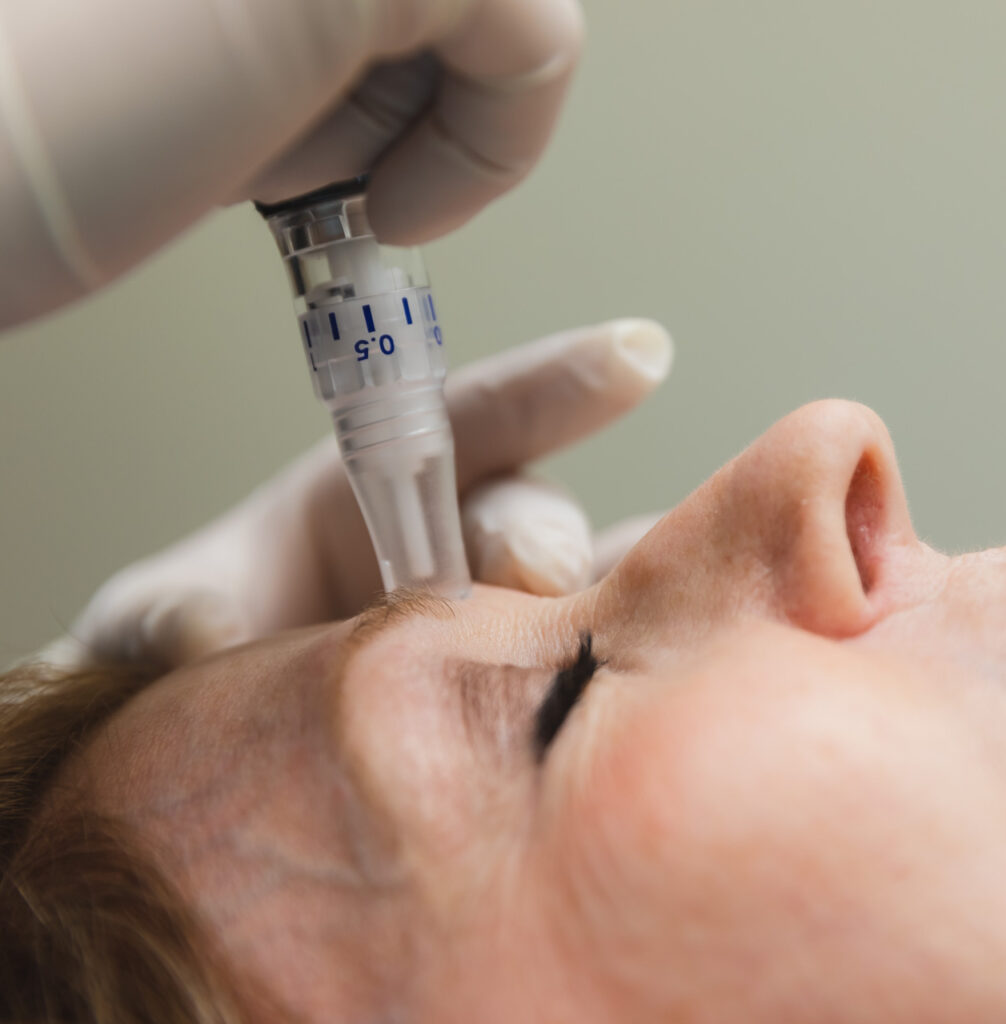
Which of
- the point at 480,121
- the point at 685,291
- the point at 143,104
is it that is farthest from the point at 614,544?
the point at 143,104

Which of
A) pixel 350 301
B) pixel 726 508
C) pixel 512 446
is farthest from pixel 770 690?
pixel 512 446

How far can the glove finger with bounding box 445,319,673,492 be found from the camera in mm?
986

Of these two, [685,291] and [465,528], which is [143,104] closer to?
[465,528]

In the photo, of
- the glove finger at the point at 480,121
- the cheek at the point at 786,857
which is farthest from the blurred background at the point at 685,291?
the cheek at the point at 786,857

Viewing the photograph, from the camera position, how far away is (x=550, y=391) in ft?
3.28

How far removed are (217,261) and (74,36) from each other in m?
1.07

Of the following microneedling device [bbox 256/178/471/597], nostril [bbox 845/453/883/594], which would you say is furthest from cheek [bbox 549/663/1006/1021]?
microneedling device [bbox 256/178/471/597]

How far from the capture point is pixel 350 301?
0.63 metres

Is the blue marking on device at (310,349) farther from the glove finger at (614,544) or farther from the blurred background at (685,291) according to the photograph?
the blurred background at (685,291)

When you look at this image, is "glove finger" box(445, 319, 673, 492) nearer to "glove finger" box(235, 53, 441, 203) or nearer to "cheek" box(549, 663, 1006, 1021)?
"glove finger" box(235, 53, 441, 203)

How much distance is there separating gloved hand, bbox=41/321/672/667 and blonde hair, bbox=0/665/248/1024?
1.05 feet

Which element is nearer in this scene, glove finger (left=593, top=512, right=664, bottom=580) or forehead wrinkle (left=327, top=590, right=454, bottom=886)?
forehead wrinkle (left=327, top=590, right=454, bottom=886)

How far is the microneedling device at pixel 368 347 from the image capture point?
0.63 meters

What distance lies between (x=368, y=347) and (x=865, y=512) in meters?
0.33
